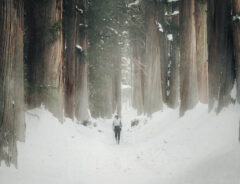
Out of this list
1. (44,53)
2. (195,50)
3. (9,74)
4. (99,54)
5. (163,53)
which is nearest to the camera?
(9,74)

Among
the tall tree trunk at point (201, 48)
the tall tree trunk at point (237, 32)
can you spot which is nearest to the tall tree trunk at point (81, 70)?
the tall tree trunk at point (201, 48)

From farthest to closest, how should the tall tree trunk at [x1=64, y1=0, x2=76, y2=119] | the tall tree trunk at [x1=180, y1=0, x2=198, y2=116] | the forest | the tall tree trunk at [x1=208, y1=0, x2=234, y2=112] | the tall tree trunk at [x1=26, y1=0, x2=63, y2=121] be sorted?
1. the tall tree trunk at [x1=64, y1=0, x2=76, y2=119]
2. the tall tree trunk at [x1=180, y1=0, x2=198, y2=116]
3. the tall tree trunk at [x1=26, y1=0, x2=63, y2=121]
4. the tall tree trunk at [x1=208, y1=0, x2=234, y2=112]
5. the forest

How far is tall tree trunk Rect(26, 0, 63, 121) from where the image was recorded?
8.31 metres

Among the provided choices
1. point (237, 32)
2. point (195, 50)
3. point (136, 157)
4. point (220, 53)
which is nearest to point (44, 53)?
point (136, 157)

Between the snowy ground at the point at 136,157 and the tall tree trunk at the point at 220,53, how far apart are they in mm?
597

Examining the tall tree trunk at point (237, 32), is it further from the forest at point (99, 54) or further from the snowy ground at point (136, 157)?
the snowy ground at point (136, 157)

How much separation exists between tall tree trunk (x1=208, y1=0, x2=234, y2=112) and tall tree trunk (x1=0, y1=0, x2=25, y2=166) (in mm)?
5597

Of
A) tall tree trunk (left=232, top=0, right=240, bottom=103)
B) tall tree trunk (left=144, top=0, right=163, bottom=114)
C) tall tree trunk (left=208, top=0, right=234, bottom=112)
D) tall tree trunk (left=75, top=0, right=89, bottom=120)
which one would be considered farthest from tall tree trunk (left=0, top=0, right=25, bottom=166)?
tall tree trunk (left=144, top=0, right=163, bottom=114)

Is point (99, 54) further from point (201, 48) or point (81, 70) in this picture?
point (201, 48)

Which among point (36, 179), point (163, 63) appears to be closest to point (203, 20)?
point (163, 63)

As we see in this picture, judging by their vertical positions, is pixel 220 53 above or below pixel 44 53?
below

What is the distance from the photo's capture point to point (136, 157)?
856cm

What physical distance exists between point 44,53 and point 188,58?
6209 mm

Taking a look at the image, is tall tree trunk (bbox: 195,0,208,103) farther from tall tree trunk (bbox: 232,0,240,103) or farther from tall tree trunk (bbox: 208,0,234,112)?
tall tree trunk (bbox: 232,0,240,103)
